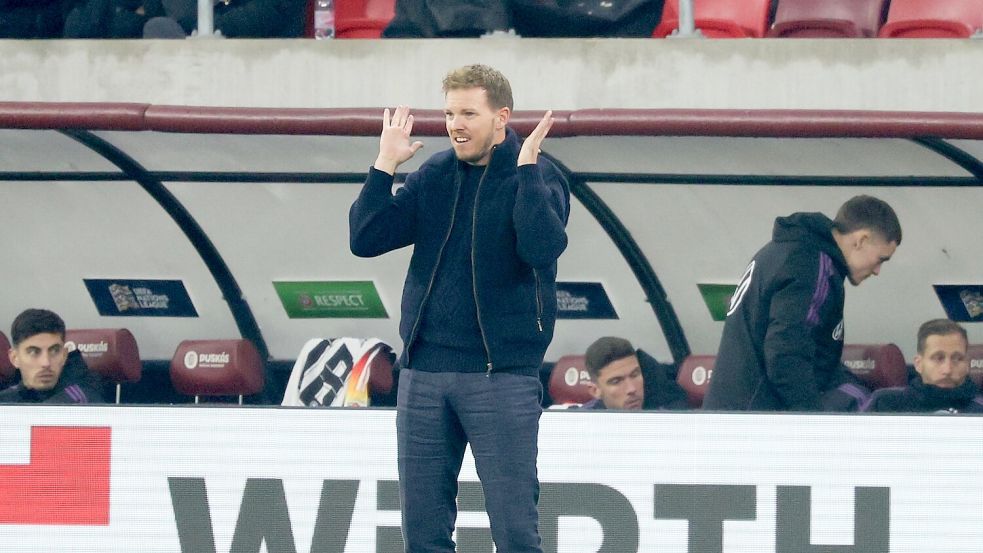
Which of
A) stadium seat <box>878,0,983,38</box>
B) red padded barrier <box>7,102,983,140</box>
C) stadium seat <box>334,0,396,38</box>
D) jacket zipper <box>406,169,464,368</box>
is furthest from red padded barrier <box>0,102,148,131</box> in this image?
A: stadium seat <box>878,0,983,38</box>

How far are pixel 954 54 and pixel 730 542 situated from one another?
3.07 meters

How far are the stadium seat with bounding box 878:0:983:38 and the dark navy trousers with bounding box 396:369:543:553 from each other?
441 centimetres

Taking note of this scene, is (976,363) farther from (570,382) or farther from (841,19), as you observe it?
(841,19)

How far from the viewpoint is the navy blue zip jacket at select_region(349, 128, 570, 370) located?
3.47 metres

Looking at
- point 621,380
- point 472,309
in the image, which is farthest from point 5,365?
point 472,309

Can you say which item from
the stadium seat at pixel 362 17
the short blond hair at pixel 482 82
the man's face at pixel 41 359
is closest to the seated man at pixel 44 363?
the man's face at pixel 41 359

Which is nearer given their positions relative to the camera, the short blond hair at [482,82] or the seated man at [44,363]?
the short blond hair at [482,82]

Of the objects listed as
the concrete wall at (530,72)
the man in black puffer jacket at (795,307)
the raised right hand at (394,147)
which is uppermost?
the concrete wall at (530,72)

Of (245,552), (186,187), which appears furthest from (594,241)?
(245,552)

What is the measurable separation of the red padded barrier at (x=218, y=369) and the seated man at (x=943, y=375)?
2.88 meters

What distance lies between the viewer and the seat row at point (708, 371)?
6.62 meters

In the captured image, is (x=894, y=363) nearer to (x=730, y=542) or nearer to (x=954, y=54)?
(x=954, y=54)

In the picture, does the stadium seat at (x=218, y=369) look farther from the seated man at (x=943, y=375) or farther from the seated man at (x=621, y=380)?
the seated man at (x=943, y=375)

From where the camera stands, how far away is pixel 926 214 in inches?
259
